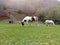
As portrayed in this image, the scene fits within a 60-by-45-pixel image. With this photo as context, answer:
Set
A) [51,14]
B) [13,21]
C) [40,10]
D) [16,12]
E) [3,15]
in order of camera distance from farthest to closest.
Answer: [51,14], [13,21], [40,10], [16,12], [3,15]

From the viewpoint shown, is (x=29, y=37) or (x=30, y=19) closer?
(x=29, y=37)

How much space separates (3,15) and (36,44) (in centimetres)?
2749

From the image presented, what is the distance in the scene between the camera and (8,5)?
38.3 m

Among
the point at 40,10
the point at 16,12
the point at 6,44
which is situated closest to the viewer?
the point at 6,44

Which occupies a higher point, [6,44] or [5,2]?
[5,2]

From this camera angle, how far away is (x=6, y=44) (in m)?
13.6

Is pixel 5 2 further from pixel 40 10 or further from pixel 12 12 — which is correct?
pixel 40 10

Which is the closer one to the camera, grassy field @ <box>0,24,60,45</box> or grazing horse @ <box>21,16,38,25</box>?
grassy field @ <box>0,24,60,45</box>

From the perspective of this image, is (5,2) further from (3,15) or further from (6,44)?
(6,44)

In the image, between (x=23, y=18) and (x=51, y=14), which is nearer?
(x=23, y=18)

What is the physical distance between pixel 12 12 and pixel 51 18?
2215cm

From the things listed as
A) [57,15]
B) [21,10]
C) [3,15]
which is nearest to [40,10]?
[21,10]

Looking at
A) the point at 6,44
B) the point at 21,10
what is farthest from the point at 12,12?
the point at 6,44

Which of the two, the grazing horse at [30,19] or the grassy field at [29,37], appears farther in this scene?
the grazing horse at [30,19]
